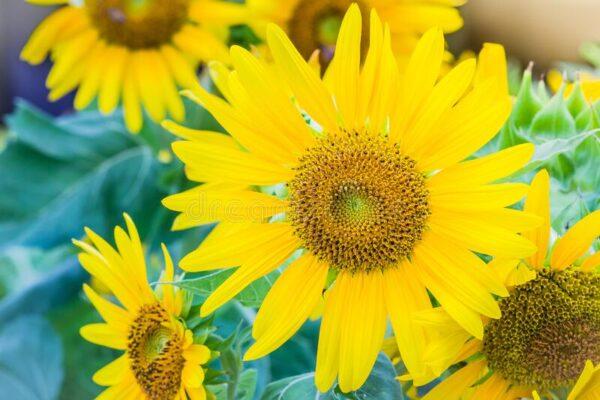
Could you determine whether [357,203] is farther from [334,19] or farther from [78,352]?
[78,352]

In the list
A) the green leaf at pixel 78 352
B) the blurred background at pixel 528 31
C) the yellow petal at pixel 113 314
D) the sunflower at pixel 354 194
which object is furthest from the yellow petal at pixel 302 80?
the blurred background at pixel 528 31

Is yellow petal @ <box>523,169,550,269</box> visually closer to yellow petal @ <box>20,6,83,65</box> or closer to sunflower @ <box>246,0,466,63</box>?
sunflower @ <box>246,0,466,63</box>

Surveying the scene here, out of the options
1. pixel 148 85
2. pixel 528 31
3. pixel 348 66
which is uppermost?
pixel 348 66

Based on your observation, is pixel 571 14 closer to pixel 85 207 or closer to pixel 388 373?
pixel 85 207

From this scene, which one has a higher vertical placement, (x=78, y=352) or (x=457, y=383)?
(x=457, y=383)

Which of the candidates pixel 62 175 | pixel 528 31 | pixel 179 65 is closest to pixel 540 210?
pixel 179 65

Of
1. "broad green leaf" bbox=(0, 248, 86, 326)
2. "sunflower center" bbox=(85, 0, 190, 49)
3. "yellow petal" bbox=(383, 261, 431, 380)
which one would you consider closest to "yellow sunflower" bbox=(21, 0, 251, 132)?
"sunflower center" bbox=(85, 0, 190, 49)
